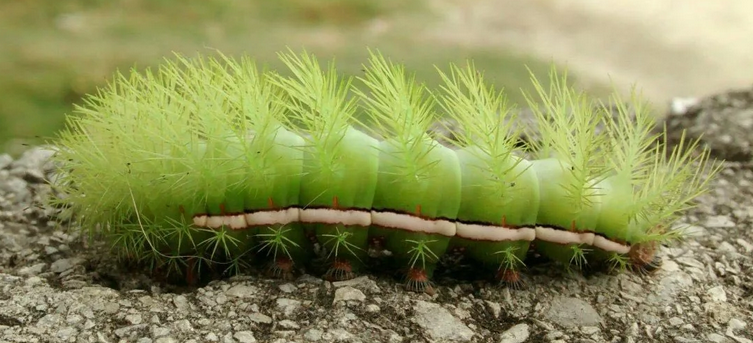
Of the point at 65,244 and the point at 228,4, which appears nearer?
the point at 65,244

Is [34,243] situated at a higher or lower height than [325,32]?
lower

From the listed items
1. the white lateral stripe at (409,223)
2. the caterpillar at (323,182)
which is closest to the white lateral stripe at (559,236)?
the caterpillar at (323,182)

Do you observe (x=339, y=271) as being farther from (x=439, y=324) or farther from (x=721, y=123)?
(x=721, y=123)

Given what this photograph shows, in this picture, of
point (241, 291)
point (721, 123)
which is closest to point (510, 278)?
point (241, 291)

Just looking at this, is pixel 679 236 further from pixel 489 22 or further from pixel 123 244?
pixel 489 22

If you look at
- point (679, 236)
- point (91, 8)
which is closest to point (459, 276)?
point (679, 236)

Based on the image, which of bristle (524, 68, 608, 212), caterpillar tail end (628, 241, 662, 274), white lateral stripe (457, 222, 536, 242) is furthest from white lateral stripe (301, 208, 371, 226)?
caterpillar tail end (628, 241, 662, 274)
